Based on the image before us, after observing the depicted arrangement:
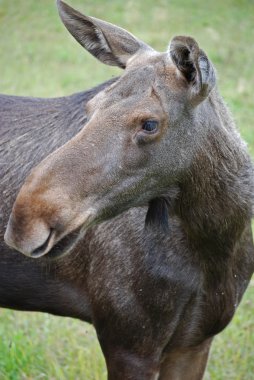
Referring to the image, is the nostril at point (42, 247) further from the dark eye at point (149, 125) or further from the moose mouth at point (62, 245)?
the dark eye at point (149, 125)

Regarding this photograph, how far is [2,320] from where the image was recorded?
7.11 metres

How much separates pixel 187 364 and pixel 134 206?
148cm

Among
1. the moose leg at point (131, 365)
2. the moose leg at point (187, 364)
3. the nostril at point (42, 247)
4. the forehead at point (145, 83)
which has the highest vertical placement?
the forehead at point (145, 83)

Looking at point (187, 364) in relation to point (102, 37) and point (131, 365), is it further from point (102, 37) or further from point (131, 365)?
point (102, 37)

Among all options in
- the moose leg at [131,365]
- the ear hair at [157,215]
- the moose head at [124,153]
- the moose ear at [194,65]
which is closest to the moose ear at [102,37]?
the moose head at [124,153]

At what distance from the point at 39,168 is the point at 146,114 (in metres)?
0.56

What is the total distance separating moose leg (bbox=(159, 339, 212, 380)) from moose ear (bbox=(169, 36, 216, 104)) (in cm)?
178

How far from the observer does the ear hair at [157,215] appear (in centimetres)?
469

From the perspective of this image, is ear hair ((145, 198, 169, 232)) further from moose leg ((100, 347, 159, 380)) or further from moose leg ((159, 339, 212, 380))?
moose leg ((159, 339, 212, 380))

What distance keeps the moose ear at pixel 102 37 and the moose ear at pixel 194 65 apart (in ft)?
1.92

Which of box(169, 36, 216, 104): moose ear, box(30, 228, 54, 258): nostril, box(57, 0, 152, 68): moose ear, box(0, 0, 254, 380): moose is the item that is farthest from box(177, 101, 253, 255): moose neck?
box(30, 228, 54, 258): nostril

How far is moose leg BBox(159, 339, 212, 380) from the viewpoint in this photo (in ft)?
18.1

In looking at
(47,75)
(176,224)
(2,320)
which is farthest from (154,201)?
(47,75)

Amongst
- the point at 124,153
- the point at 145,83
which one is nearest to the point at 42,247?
the point at 124,153
